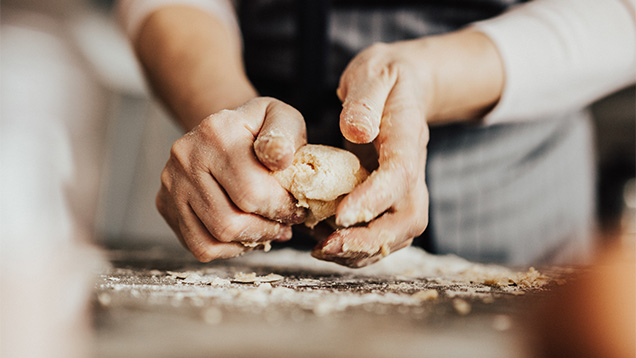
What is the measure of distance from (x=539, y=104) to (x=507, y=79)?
11cm

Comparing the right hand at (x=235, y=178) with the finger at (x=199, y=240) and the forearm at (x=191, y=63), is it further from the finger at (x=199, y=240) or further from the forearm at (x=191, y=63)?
the forearm at (x=191, y=63)

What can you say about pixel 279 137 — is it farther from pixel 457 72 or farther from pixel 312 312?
pixel 457 72

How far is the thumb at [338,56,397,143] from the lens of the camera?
0.51m

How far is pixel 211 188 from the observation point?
54cm

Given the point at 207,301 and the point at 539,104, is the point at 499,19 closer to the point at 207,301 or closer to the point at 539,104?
the point at 539,104

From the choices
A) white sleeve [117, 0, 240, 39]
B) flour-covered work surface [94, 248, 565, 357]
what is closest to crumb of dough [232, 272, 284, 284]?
flour-covered work surface [94, 248, 565, 357]

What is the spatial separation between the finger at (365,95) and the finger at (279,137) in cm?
6

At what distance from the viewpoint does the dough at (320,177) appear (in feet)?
1.75

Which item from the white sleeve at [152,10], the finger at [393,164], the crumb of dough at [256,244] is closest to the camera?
the finger at [393,164]

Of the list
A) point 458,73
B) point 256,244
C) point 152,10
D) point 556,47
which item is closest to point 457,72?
point 458,73

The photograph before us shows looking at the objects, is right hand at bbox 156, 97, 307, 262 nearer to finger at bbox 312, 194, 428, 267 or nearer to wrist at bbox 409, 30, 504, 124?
finger at bbox 312, 194, 428, 267

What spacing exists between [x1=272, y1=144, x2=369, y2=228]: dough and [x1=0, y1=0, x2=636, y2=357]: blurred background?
1573 mm

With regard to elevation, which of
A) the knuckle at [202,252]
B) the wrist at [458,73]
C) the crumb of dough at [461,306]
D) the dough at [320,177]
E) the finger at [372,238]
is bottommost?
the crumb of dough at [461,306]

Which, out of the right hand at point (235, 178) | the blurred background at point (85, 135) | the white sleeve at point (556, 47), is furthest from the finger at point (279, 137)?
the blurred background at point (85, 135)
